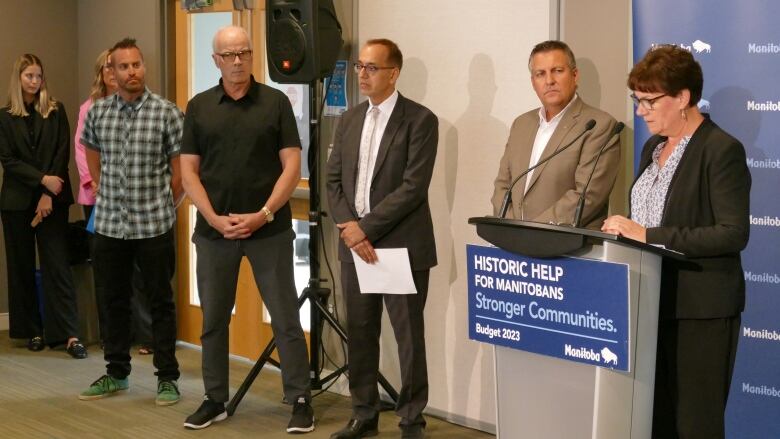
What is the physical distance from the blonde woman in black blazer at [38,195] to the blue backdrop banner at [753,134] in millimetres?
3977

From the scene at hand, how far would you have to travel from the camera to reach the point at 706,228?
103 inches

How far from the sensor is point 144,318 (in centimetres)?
639

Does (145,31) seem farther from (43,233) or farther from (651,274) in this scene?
(651,274)

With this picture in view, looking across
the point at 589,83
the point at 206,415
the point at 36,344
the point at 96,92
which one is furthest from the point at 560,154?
the point at 36,344

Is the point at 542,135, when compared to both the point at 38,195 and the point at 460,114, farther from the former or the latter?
the point at 38,195

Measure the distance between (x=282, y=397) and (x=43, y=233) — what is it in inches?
80.7

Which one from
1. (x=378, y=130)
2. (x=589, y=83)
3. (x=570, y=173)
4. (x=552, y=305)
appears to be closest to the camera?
(x=552, y=305)

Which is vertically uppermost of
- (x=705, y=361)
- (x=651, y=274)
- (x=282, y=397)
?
(x=651, y=274)

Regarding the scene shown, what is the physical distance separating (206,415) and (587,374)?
2.43 metres

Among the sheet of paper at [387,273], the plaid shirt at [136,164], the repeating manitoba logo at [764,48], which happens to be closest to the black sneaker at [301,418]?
the sheet of paper at [387,273]

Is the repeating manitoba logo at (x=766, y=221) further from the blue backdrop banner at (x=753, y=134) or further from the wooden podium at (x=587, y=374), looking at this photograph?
the wooden podium at (x=587, y=374)

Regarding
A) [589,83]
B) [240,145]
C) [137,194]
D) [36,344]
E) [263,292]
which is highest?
[589,83]

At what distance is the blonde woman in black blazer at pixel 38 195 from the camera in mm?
6262

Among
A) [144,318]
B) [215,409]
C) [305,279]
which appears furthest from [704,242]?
[144,318]
